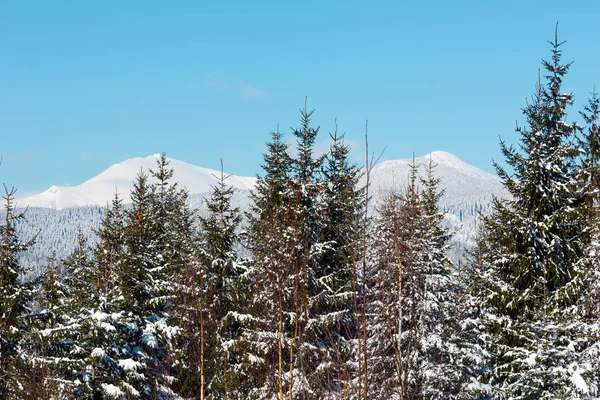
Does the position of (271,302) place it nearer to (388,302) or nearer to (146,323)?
(146,323)

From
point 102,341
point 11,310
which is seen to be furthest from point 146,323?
point 11,310

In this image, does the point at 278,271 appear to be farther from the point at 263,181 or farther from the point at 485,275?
the point at 485,275

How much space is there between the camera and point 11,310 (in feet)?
63.2

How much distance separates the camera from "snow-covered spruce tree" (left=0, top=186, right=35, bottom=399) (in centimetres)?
1816

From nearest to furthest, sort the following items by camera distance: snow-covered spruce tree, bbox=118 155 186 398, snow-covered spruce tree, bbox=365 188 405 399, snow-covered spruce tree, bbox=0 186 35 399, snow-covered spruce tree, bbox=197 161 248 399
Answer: snow-covered spruce tree, bbox=365 188 405 399, snow-covered spruce tree, bbox=0 186 35 399, snow-covered spruce tree, bbox=118 155 186 398, snow-covered spruce tree, bbox=197 161 248 399

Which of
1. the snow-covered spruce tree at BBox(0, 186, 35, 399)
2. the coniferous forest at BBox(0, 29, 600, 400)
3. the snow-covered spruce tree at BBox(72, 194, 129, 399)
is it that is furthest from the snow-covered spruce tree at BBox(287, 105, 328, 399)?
the snow-covered spruce tree at BBox(0, 186, 35, 399)

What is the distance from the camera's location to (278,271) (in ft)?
60.2

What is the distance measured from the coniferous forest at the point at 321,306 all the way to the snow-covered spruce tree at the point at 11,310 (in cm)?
6

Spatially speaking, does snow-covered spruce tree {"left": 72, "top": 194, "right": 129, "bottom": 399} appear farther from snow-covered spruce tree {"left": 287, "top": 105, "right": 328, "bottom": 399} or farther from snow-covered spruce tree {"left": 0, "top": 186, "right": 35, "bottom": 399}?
snow-covered spruce tree {"left": 287, "top": 105, "right": 328, "bottom": 399}

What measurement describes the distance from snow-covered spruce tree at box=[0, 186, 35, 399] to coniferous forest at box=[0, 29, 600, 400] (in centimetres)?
6

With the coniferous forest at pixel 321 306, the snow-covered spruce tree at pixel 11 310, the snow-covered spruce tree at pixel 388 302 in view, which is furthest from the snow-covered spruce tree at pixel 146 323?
the snow-covered spruce tree at pixel 388 302

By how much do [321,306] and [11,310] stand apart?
11.1 metres

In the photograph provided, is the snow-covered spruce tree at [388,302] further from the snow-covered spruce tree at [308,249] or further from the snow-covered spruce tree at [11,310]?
the snow-covered spruce tree at [11,310]

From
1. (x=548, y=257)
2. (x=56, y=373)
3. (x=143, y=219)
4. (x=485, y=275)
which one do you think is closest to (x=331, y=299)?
(x=485, y=275)
